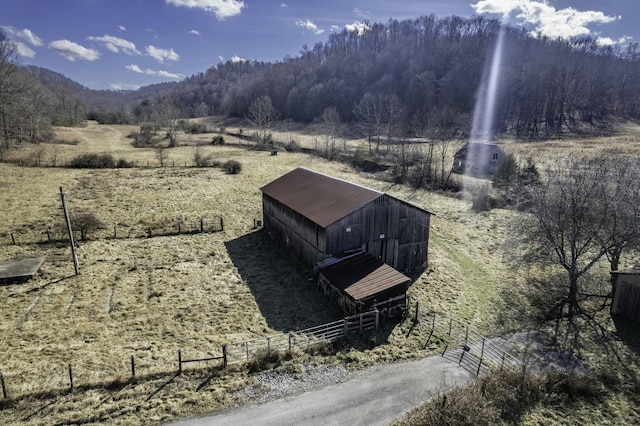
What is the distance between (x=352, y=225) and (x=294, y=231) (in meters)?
5.01

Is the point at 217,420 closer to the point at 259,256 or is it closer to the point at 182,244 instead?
the point at 259,256

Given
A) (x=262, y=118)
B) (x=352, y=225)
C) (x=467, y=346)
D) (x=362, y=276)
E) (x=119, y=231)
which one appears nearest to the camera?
(x=467, y=346)

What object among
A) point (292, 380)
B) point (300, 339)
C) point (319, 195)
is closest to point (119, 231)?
point (319, 195)

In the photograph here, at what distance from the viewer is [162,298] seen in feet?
62.8

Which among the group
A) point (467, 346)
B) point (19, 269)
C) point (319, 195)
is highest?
point (319, 195)

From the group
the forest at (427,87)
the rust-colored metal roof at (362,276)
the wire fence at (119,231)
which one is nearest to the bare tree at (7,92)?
the forest at (427,87)

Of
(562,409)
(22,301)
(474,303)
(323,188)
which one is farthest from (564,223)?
(22,301)

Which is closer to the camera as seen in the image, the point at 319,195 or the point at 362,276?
the point at 362,276

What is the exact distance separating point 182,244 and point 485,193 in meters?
29.1

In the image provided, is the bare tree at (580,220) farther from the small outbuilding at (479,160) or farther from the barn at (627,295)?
the small outbuilding at (479,160)

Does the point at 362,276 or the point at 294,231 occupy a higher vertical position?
the point at 294,231

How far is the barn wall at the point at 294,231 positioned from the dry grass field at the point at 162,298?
2.98ft

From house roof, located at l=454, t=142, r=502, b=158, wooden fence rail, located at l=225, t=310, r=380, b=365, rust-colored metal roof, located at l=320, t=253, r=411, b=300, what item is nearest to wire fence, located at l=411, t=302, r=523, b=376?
rust-colored metal roof, located at l=320, t=253, r=411, b=300

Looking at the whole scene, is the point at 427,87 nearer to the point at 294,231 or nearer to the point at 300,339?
the point at 294,231
